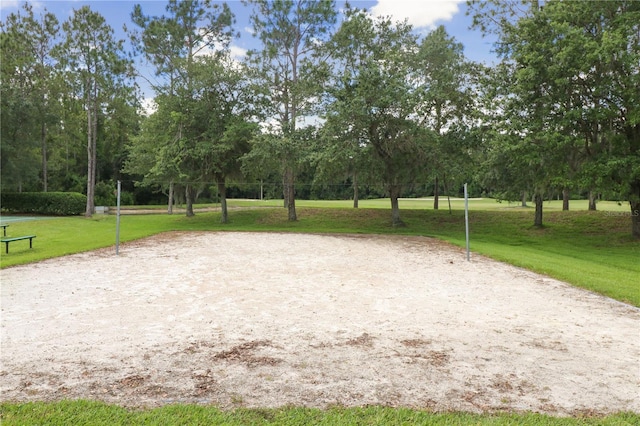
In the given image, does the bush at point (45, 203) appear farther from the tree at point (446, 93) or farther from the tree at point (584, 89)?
the tree at point (584, 89)

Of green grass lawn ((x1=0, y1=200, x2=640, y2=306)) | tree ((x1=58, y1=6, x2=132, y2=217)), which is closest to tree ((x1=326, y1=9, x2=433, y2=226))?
green grass lawn ((x1=0, y1=200, x2=640, y2=306))

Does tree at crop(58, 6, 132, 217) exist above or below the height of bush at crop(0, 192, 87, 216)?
above

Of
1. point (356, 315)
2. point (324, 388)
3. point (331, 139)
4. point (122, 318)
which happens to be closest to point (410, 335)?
point (356, 315)

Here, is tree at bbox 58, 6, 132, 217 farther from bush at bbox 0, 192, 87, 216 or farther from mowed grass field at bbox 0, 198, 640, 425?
mowed grass field at bbox 0, 198, 640, 425

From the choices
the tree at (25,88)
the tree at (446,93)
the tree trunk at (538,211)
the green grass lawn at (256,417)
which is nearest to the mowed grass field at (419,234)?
the green grass lawn at (256,417)

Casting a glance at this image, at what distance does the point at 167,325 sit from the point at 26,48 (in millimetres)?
32253

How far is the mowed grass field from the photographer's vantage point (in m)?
2.87

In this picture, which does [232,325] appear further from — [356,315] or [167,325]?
[356,315]

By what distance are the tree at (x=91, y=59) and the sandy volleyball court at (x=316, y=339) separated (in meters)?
20.9

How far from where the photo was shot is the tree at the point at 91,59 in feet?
83.3

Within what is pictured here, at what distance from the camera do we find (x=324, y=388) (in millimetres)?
3426

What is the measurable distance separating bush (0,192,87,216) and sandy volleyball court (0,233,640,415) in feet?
63.9

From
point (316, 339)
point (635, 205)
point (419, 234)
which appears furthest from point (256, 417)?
point (635, 205)

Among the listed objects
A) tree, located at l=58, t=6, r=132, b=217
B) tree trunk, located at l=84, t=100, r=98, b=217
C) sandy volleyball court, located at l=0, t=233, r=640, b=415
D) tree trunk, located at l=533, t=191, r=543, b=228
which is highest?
tree, located at l=58, t=6, r=132, b=217
